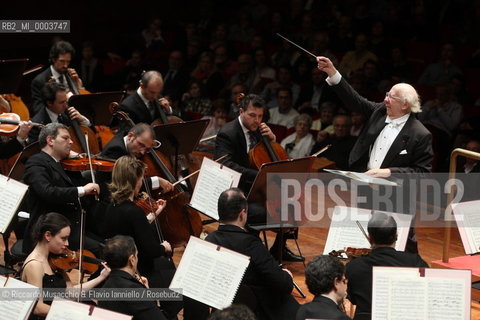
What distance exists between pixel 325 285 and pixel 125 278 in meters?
1.05

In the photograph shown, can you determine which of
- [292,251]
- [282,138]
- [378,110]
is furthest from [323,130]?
[378,110]

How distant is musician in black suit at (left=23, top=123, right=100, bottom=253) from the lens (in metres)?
5.23

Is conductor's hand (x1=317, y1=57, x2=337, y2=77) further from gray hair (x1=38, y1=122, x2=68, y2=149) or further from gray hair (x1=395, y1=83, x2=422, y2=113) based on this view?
gray hair (x1=38, y1=122, x2=68, y2=149)

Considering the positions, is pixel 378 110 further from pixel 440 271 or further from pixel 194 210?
pixel 440 271

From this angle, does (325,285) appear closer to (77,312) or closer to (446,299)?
(446,299)

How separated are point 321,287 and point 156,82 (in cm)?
327

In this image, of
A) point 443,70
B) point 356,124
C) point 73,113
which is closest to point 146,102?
point 73,113

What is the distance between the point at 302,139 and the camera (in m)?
8.61

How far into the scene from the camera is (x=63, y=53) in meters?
7.14

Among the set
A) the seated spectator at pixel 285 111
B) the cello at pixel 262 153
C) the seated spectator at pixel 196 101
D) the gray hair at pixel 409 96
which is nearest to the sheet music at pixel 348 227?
the gray hair at pixel 409 96

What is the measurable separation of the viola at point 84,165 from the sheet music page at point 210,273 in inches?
59.6

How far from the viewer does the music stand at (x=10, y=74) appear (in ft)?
21.7

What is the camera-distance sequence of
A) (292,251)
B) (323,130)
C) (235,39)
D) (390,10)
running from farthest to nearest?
(235,39)
(390,10)
(323,130)
(292,251)

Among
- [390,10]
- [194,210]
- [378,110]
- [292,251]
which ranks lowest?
[292,251]
